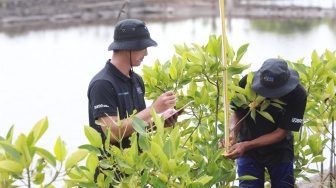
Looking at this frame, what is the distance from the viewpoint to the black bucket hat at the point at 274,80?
3.39m

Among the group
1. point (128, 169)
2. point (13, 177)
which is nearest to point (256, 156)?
point (128, 169)

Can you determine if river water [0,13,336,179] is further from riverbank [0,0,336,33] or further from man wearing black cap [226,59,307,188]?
man wearing black cap [226,59,307,188]

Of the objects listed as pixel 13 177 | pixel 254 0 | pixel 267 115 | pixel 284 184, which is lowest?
pixel 254 0

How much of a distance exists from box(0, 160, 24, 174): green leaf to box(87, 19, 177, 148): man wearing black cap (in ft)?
3.27

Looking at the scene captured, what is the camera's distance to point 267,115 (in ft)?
11.3

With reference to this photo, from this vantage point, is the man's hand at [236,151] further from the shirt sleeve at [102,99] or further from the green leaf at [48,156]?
the green leaf at [48,156]

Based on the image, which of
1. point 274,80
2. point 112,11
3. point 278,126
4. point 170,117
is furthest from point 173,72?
point 112,11

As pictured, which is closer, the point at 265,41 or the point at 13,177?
the point at 13,177

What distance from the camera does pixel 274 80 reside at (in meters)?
3.39

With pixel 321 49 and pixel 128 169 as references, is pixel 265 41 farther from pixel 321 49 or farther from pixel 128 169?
pixel 128 169

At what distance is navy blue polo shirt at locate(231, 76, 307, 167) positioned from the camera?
137 inches

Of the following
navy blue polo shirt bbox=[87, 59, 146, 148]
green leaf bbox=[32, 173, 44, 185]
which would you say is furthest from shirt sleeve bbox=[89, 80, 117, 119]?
green leaf bbox=[32, 173, 44, 185]

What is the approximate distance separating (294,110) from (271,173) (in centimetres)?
45

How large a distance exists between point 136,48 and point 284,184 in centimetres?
113
